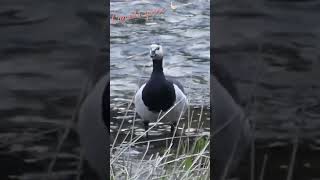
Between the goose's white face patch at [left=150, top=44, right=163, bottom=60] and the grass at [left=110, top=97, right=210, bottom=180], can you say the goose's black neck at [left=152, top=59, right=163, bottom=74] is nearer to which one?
the goose's white face patch at [left=150, top=44, right=163, bottom=60]

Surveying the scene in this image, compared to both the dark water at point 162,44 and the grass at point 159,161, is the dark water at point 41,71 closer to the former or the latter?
the grass at point 159,161

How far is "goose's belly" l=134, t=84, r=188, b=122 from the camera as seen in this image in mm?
2610

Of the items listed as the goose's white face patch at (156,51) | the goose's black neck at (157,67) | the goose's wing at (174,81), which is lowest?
the goose's wing at (174,81)

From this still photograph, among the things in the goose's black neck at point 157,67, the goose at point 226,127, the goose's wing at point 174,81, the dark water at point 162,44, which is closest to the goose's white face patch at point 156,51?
the dark water at point 162,44

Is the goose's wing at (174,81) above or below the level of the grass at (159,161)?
above

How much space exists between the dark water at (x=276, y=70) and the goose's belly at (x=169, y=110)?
71 centimetres

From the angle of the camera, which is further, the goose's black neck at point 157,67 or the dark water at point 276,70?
the goose's black neck at point 157,67

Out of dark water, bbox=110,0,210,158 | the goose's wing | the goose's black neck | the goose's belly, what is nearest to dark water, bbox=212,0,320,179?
dark water, bbox=110,0,210,158

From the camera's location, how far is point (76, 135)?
176 centimetres

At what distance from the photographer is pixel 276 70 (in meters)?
1.76

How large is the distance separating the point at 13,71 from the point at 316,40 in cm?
95

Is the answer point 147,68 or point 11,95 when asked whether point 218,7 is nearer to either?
point 11,95

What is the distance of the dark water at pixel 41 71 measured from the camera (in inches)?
67.2

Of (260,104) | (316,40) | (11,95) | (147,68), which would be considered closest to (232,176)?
(260,104)
